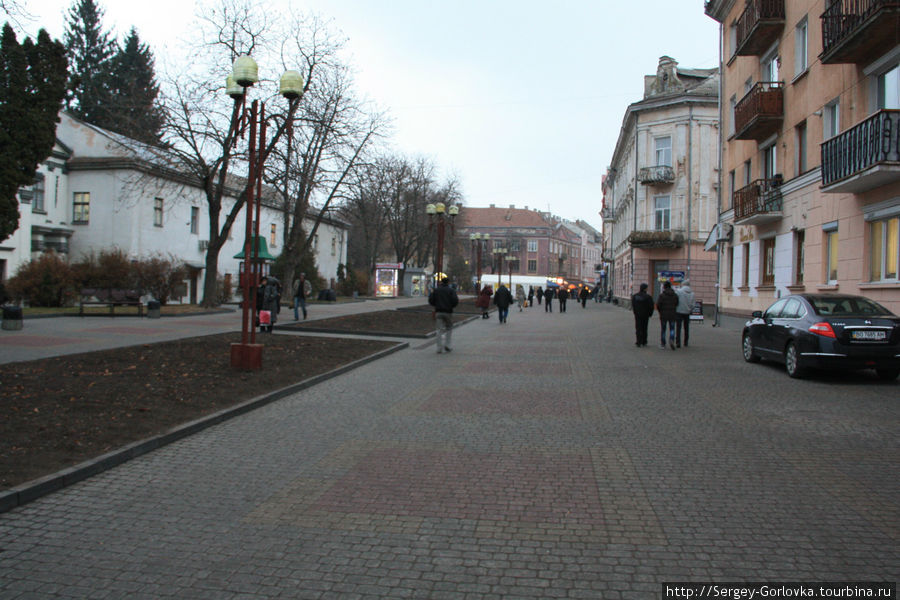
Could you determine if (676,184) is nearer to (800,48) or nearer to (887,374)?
(800,48)

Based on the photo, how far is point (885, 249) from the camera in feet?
52.2

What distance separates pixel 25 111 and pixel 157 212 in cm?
1644

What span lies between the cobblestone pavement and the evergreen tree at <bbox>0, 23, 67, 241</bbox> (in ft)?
64.4

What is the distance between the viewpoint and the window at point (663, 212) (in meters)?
44.6

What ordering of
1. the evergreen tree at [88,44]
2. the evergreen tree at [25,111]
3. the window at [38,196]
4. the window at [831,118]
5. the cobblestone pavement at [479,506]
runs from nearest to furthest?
the cobblestone pavement at [479,506]
the window at [831,118]
the evergreen tree at [25,111]
the window at [38,196]
the evergreen tree at [88,44]

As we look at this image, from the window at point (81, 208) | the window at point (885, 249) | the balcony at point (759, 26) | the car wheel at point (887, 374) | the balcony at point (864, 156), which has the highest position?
the balcony at point (759, 26)

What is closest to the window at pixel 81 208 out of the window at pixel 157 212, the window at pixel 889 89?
the window at pixel 157 212

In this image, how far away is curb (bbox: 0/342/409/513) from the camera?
4.75m

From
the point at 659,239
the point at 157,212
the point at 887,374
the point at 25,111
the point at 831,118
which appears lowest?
the point at 887,374

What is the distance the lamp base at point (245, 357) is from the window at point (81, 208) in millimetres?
31781

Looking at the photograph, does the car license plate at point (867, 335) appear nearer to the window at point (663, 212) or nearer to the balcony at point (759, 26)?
the balcony at point (759, 26)

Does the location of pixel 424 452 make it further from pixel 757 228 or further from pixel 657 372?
pixel 757 228

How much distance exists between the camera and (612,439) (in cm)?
691

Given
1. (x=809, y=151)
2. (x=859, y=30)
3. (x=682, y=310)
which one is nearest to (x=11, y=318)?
(x=682, y=310)
